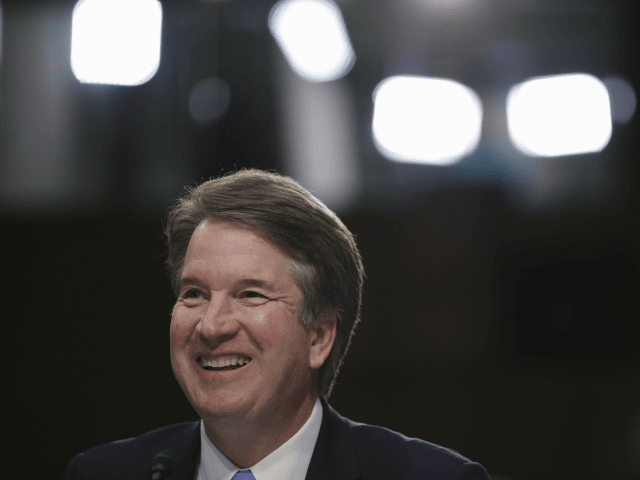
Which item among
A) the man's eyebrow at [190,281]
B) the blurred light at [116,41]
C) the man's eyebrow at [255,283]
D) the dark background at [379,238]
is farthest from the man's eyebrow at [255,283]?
the blurred light at [116,41]

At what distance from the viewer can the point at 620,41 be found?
2.81 meters

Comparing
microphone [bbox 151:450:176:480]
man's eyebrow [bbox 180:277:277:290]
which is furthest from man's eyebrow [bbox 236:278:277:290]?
microphone [bbox 151:450:176:480]

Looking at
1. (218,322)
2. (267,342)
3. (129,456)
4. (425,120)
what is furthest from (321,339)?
(425,120)

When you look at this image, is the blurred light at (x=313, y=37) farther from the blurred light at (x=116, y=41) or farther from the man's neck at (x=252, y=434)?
the man's neck at (x=252, y=434)

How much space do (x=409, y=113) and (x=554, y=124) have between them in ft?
2.19

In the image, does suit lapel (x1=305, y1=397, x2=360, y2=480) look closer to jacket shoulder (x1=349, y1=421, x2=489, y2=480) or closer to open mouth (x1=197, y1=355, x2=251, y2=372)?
jacket shoulder (x1=349, y1=421, x2=489, y2=480)

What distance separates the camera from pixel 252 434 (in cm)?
150

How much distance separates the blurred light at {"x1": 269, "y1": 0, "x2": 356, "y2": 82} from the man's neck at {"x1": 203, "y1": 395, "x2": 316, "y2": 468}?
6.12ft

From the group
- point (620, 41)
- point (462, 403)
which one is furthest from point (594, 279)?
point (620, 41)

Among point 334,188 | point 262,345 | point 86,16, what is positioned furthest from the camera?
point 334,188

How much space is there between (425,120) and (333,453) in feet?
5.70

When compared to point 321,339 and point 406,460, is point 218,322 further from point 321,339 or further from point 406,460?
point 406,460

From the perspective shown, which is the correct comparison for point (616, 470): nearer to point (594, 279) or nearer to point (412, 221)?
point (594, 279)

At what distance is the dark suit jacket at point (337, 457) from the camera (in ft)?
5.04
